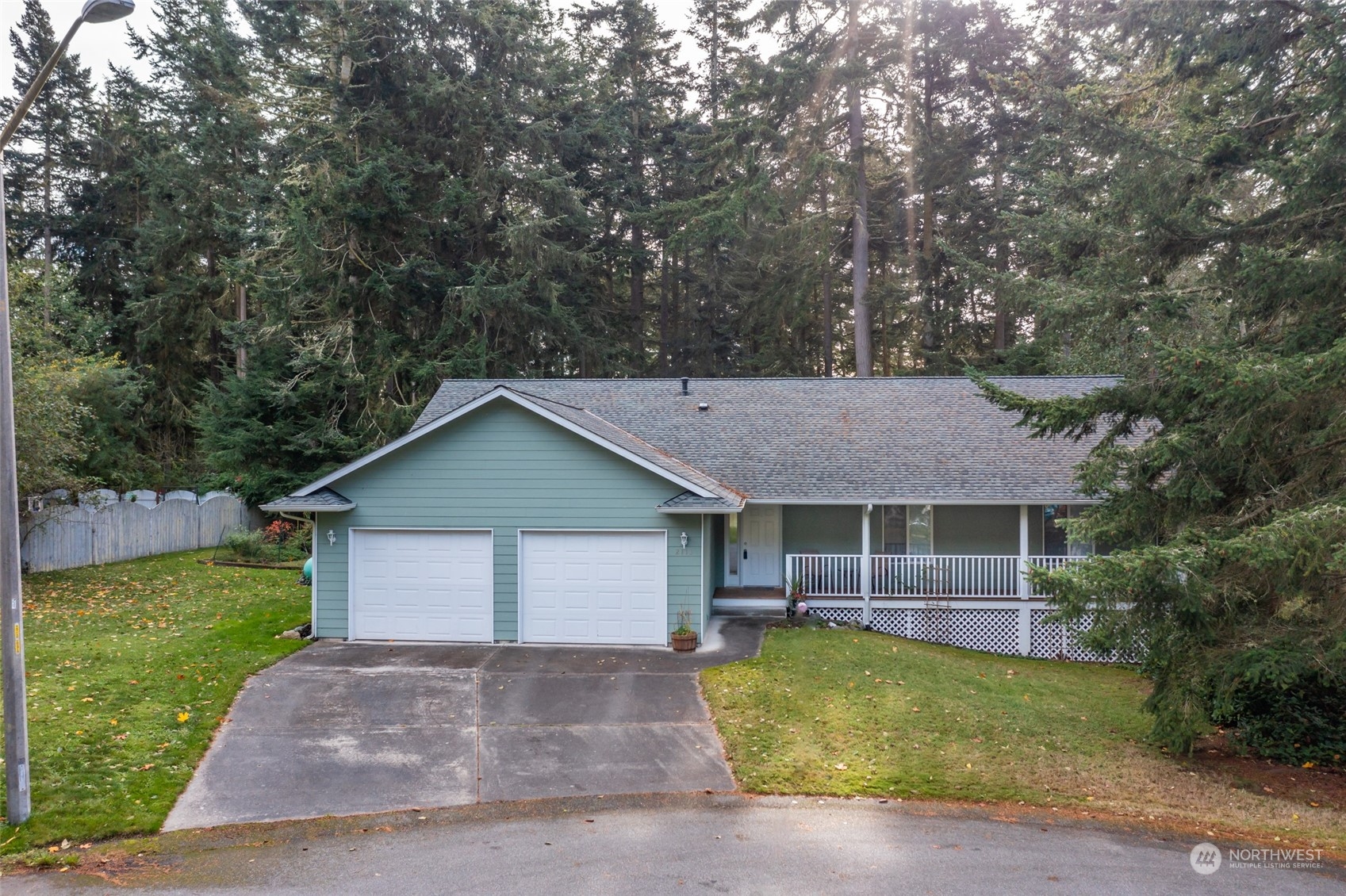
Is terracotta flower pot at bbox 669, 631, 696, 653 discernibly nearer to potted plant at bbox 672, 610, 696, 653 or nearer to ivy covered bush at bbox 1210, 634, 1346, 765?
potted plant at bbox 672, 610, 696, 653

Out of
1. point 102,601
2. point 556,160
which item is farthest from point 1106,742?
point 556,160

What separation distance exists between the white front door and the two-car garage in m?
3.79

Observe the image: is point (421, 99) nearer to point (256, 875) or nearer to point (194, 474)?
point (194, 474)

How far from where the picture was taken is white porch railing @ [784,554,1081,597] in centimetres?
1416

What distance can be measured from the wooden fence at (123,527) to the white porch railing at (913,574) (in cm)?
1617

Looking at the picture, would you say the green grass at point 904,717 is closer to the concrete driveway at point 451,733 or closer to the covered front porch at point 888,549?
the concrete driveway at point 451,733

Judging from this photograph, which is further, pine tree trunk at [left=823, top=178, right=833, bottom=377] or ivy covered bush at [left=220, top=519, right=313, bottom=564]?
pine tree trunk at [left=823, top=178, right=833, bottom=377]

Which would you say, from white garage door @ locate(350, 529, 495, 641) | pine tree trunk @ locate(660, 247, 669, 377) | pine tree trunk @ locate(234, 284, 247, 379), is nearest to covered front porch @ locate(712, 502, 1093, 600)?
white garage door @ locate(350, 529, 495, 641)

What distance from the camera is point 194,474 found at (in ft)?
101

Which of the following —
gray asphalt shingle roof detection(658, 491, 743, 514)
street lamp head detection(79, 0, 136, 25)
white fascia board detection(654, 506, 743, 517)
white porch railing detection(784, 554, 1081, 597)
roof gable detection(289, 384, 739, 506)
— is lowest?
white porch railing detection(784, 554, 1081, 597)

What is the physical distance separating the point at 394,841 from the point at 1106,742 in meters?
7.52

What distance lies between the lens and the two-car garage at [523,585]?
12523 mm

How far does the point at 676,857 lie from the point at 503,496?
24.4 feet

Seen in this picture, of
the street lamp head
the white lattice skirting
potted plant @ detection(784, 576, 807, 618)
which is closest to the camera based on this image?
the street lamp head
